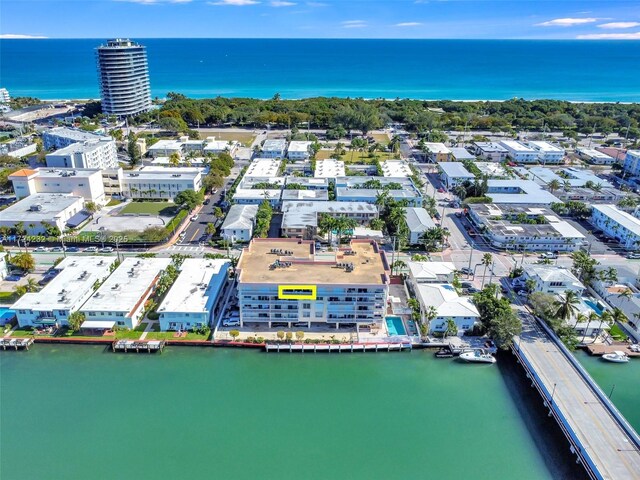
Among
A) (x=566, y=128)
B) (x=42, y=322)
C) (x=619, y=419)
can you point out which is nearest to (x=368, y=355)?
(x=619, y=419)

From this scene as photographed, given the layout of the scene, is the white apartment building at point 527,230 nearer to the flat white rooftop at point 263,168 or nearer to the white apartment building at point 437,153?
the white apartment building at point 437,153

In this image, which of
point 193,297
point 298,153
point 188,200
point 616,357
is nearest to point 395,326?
point 616,357

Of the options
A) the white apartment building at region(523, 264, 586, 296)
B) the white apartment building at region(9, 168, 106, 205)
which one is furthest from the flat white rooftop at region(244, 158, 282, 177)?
the white apartment building at region(523, 264, 586, 296)

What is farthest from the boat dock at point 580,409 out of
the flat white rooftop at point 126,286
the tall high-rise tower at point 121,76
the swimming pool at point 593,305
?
the tall high-rise tower at point 121,76

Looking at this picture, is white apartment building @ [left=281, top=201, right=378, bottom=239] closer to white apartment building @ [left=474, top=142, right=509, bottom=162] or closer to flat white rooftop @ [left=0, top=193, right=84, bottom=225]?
flat white rooftop @ [left=0, top=193, right=84, bottom=225]

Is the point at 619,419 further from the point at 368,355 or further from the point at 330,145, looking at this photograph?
the point at 330,145

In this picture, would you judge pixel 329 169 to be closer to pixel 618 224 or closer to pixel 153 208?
pixel 153 208
